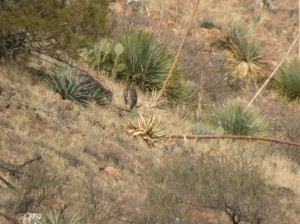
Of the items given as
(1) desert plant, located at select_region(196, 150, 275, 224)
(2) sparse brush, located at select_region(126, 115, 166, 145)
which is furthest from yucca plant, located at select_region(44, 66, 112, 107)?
(1) desert plant, located at select_region(196, 150, 275, 224)

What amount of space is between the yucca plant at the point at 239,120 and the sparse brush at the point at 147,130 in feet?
11.2

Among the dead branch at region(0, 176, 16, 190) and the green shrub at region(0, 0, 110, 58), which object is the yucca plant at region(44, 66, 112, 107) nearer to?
the green shrub at region(0, 0, 110, 58)

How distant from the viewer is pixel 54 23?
9.92 meters

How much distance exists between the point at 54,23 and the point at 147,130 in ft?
6.78

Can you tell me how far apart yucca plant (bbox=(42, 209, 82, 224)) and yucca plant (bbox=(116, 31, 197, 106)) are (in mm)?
8387

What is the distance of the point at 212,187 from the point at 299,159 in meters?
6.18

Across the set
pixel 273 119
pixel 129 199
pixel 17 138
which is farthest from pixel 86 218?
pixel 273 119

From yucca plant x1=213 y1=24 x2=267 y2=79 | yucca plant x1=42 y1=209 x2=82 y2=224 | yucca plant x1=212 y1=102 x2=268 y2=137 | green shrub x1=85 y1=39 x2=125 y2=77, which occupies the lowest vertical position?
yucca plant x1=213 y1=24 x2=267 y2=79

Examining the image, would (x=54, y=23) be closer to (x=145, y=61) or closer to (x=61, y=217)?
(x=145, y=61)

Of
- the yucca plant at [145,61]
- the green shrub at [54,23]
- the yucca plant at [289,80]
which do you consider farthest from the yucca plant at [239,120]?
the yucca plant at [289,80]

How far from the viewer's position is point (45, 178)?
662 centimetres

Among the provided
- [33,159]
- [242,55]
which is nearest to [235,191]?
[33,159]

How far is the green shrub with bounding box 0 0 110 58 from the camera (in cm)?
959

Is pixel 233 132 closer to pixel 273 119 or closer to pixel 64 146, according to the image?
pixel 273 119
